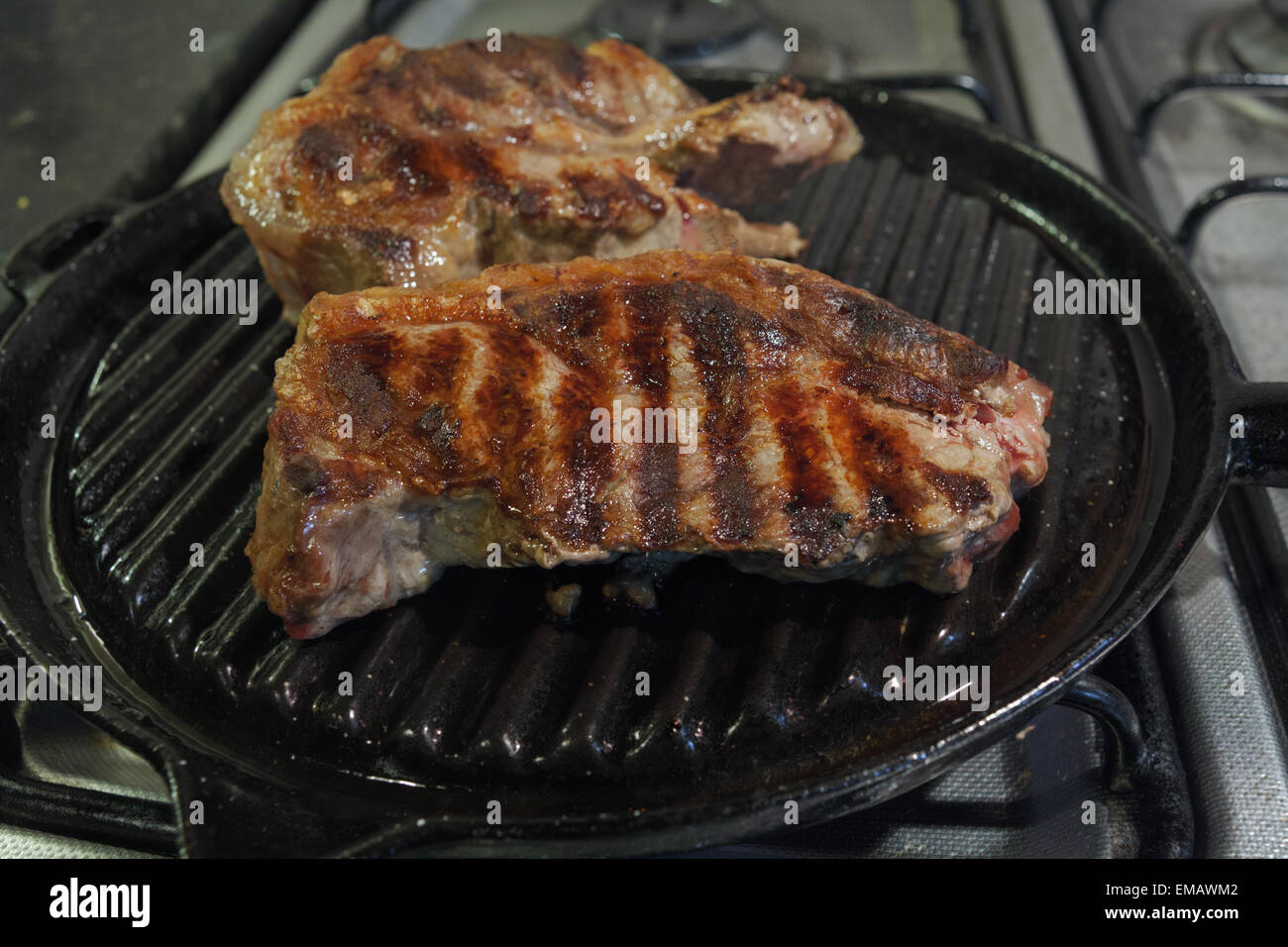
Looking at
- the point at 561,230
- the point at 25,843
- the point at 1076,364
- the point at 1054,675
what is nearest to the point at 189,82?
the point at 561,230

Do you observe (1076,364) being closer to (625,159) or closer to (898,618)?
(898,618)

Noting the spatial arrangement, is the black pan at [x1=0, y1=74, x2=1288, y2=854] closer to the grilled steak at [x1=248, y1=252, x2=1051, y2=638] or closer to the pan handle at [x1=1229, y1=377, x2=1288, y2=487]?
the pan handle at [x1=1229, y1=377, x2=1288, y2=487]

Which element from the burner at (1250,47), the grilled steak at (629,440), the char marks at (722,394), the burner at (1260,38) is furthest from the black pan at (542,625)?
the burner at (1260,38)

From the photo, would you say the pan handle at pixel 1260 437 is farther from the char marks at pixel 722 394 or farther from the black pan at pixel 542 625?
the char marks at pixel 722 394

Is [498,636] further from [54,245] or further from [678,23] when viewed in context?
[678,23]

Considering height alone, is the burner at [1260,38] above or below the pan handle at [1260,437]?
above

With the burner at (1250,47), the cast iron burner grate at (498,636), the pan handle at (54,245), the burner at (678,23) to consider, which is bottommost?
the cast iron burner grate at (498,636)

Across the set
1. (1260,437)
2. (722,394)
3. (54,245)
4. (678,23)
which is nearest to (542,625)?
(722,394)
